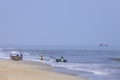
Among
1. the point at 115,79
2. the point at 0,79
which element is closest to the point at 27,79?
the point at 0,79

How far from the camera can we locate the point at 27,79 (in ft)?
95.0

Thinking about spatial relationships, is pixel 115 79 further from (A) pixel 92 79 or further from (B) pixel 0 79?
(B) pixel 0 79

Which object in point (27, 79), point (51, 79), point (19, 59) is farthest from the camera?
point (19, 59)

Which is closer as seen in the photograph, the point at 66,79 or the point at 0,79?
the point at 0,79

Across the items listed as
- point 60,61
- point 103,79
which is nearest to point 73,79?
point 103,79

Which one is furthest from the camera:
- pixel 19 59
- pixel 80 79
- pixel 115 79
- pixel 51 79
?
pixel 19 59

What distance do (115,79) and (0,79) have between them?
12827 mm

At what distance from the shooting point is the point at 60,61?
221ft

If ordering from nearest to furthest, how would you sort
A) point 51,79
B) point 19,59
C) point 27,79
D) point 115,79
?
point 27,79
point 51,79
point 115,79
point 19,59

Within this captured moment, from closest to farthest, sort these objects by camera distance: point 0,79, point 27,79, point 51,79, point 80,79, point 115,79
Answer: point 0,79, point 27,79, point 51,79, point 80,79, point 115,79

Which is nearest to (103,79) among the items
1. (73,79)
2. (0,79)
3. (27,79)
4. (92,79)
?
(92,79)

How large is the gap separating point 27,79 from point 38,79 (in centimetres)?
107

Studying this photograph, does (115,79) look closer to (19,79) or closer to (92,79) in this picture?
(92,79)

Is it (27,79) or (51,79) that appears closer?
(27,79)
